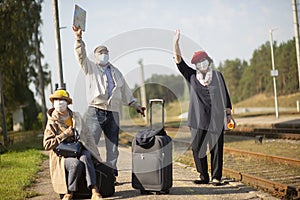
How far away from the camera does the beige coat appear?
5367mm

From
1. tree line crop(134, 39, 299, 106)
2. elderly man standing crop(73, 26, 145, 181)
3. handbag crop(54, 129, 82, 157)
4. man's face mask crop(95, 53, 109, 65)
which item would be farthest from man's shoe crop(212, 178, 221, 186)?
tree line crop(134, 39, 299, 106)

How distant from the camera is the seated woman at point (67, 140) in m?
5.30

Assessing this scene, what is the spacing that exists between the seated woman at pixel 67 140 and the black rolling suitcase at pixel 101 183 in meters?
0.08

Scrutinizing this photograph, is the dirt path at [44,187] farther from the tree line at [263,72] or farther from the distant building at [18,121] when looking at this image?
the tree line at [263,72]

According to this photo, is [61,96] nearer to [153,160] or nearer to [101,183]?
[101,183]

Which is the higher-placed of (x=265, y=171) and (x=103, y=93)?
(x=103, y=93)

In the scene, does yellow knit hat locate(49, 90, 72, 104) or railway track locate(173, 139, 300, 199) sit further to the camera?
railway track locate(173, 139, 300, 199)

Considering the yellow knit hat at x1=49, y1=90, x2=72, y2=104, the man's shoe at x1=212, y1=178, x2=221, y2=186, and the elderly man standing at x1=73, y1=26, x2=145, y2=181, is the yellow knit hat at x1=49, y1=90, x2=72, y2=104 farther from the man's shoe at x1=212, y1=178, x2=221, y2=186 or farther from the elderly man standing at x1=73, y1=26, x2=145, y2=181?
the man's shoe at x1=212, y1=178, x2=221, y2=186

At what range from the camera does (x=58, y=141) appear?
5.36m

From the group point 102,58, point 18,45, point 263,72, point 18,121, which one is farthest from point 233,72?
point 102,58

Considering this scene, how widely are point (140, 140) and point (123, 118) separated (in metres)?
1.08

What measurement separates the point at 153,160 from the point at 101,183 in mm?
744

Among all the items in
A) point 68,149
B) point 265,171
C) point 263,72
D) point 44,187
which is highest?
point 263,72

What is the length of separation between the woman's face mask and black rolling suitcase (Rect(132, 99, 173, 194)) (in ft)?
3.41
